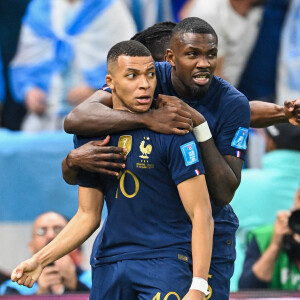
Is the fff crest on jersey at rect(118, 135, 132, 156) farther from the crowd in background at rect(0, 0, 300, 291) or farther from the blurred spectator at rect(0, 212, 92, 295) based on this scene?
the crowd in background at rect(0, 0, 300, 291)

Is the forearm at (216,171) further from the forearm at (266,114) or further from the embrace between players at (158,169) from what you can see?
the forearm at (266,114)

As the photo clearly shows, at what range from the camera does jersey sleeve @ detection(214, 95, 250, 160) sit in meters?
4.56

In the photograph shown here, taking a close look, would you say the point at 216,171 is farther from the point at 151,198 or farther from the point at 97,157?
the point at 97,157

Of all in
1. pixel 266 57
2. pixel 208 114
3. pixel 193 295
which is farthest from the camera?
pixel 266 57

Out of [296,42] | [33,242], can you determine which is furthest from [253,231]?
[296,42]

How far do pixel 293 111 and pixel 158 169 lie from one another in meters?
1.03

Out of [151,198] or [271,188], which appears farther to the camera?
[271,188]

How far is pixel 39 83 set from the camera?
313 inches

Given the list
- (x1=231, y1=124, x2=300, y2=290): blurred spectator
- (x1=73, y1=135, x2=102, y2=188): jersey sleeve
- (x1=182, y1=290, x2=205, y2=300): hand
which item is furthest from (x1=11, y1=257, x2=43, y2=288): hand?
(x1=231, y1=124, x2=300, y2=290): blurred spectator

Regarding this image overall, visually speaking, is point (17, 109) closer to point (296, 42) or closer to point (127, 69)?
point (296, 42)

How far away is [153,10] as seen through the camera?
8.12 meters

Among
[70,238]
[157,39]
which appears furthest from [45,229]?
[70,238]

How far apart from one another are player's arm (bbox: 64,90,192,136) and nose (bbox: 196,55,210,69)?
24 centimetres

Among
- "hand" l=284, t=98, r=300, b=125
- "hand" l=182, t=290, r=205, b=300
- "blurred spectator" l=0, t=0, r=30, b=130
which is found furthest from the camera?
"blurred spectator" l=0, t=0, r=30, b=130
